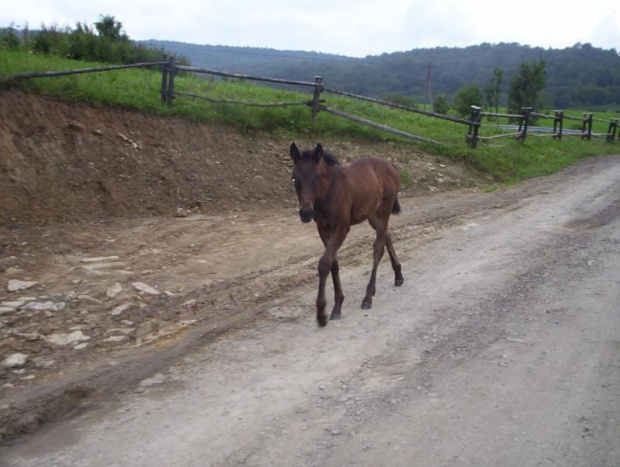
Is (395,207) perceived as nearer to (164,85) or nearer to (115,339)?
(115,339)

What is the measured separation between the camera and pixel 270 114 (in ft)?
Answer: 44.7

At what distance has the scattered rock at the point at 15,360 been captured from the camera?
477cm

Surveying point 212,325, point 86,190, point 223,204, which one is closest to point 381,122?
point 223,204

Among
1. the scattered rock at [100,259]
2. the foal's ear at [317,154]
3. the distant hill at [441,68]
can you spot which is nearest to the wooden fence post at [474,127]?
the scattered rock at [100,259]

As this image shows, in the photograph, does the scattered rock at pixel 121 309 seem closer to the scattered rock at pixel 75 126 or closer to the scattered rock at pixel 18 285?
the scattered rock at pixel 18 285

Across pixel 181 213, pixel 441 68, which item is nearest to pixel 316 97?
pixel 181 213

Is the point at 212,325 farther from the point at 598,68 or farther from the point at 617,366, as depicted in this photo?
the point at 598,68

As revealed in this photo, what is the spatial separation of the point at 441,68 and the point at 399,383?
92941mm

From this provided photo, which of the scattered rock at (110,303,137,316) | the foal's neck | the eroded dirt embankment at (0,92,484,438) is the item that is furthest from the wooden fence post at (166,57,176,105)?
the foal's neck

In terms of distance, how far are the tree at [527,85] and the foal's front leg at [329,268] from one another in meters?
37.7

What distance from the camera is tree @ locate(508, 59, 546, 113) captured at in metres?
40.5

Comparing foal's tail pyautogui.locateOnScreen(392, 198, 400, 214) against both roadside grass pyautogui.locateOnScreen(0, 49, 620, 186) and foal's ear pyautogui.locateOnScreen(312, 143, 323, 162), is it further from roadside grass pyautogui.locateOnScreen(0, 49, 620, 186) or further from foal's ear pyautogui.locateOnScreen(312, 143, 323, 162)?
roadside grass pyautogui.locateOnScreen(0, 49, 620, 186)

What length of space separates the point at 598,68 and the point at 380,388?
105 metres

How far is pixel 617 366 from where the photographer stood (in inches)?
189
